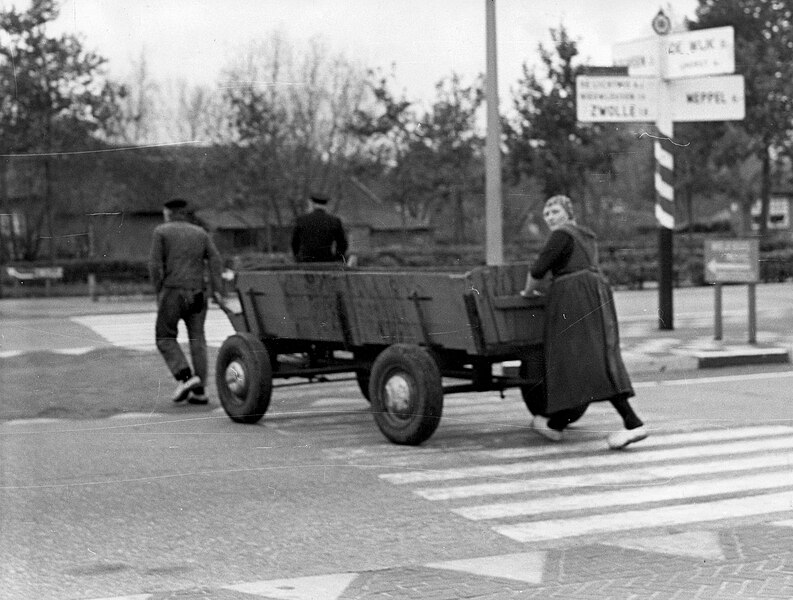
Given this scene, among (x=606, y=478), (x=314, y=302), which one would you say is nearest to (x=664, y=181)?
(x=314, y=302)

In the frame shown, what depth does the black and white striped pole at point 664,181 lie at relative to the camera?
13133 mm

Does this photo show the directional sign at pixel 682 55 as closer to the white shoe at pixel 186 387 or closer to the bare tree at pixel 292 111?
the bare tree at pixel 292 111

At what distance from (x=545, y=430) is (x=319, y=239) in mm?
2297

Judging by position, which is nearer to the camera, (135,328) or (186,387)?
(186,387)

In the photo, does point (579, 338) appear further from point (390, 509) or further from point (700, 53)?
point (700, 53)

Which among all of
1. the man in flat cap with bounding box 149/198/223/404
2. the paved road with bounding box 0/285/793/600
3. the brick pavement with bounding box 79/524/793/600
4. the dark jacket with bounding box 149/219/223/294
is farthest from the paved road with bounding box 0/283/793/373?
the brick pavement with bounding box 79/524/793/600

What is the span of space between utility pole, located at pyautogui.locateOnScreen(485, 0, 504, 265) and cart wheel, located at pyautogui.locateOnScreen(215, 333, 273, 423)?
340 centimetres

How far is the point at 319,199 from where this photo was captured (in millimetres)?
9688

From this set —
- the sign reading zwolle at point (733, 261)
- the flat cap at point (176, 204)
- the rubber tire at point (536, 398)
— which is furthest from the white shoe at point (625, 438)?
the sign reading zwolle at point (733, 261)

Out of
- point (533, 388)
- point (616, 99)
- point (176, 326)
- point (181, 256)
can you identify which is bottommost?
point (533, 388)

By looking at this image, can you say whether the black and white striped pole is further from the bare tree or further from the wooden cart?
the wooden cart

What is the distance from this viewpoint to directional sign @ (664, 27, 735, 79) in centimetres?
1169

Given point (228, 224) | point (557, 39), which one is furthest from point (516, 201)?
point (557, 39)

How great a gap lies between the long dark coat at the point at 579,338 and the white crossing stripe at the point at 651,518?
163 cm
